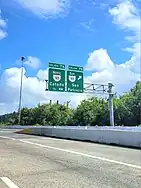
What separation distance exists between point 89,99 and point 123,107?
2423 centimetres

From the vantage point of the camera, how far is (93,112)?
7488 centimetres

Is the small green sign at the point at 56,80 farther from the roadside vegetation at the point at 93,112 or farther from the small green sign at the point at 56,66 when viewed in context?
the roadside vegetation at the point at 93,112

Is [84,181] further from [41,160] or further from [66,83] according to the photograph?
[66,83]

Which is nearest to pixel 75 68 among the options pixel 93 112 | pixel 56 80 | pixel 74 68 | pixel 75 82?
pixel 74 68

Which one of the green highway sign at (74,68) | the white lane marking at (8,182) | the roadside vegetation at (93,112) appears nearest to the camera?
the white lane marking at (8,182)

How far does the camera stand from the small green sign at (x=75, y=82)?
40.5 m

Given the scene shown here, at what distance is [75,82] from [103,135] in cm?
1827

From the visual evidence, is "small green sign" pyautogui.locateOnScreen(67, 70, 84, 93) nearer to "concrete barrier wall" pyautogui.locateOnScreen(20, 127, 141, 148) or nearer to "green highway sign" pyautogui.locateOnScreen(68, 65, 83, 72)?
"green highway sign" pyautogui.locateOnScreen(68, 65, 83, 72)

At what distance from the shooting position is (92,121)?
7144cm

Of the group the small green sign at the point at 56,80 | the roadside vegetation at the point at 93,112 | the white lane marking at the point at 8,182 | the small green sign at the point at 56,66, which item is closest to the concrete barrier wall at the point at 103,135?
the small green sign at the point at 56,80

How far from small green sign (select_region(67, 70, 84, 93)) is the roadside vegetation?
23277 millimetres

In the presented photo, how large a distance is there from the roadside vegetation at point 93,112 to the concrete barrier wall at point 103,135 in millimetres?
33461

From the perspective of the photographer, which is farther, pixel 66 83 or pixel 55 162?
pixel 66 83

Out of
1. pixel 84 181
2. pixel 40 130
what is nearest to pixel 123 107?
pixel 40 130
